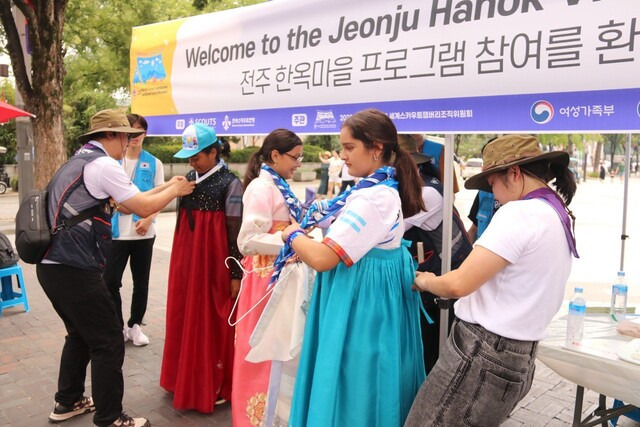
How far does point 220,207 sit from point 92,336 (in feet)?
3.49

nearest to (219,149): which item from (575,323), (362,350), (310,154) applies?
(362,350)

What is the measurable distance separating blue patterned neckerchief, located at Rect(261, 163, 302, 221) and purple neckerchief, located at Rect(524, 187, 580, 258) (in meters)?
1.40

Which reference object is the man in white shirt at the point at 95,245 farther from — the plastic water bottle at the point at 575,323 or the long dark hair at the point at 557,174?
the plastic water bottle at the point at 575,323

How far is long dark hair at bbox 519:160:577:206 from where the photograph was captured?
2.09 m

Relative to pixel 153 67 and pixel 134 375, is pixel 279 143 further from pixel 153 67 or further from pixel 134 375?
pixel 134 375

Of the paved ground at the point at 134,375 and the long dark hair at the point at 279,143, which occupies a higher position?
the long dark hair at the point at 279,143

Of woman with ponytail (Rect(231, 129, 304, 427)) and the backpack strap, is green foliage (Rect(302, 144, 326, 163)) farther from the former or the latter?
the backpack strap

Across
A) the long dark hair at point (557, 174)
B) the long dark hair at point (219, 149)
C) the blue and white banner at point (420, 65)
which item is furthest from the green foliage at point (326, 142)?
the long dark hair at point (557, 174)

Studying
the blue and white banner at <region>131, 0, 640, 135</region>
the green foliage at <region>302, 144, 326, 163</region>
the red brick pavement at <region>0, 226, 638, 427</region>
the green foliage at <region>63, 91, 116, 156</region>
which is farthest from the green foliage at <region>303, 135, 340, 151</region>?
the blue and white banner at <region>131, 0, 640, 135</region>

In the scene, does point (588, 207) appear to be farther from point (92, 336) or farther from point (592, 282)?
point (92, 336)

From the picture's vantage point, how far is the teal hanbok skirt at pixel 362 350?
2215 millimetres

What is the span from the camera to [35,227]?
2.91 metres

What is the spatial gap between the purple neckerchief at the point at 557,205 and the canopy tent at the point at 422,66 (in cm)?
30

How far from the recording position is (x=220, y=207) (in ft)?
11.6
